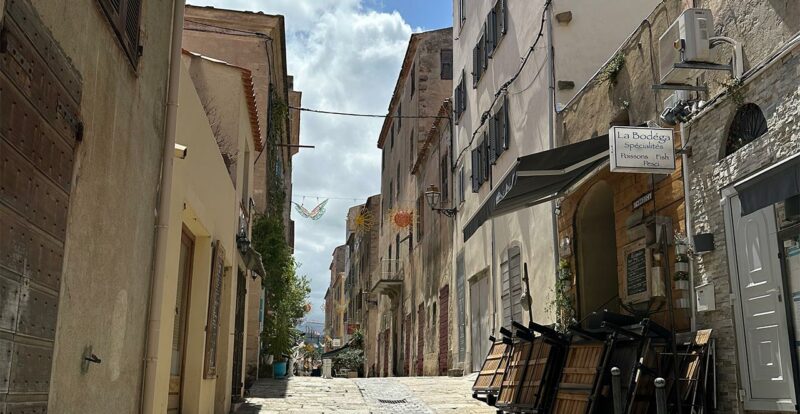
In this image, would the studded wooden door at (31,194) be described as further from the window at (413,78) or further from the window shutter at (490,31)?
the window at (413,78)

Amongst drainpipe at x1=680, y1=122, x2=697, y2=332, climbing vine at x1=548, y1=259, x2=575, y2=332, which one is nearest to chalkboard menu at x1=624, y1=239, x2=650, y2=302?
drainpipe at x1=680, y1=122, x2=697, y2=332

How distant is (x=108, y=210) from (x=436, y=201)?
17180mm

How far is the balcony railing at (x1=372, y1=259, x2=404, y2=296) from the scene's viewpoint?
33.1 meters

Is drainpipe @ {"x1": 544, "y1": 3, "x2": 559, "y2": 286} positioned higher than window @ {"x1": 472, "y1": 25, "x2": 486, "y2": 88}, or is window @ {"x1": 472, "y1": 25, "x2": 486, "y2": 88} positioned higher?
window @ {"x1": 472, "y1": 25, "x2": 486, "y2": 88}

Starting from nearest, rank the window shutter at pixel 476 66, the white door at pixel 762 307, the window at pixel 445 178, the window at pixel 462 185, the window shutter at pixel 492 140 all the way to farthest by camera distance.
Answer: the white door at pixel 762 307 → the window shutter at pixel 492 140 → the window shutter at pixel 476 66 → the window at pixel 462 185 → the window at pixel 445 178

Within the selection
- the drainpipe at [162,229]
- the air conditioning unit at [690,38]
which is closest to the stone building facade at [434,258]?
the air conditioning unit at [690,38]

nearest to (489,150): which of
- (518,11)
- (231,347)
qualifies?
(518,11)

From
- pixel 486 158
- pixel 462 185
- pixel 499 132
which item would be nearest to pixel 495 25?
pixel 499 132

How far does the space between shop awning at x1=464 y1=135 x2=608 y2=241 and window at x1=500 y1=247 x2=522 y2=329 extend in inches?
172

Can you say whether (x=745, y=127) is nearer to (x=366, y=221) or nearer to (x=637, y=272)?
(x=637, y=272)

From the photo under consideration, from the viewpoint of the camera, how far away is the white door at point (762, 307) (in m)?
7.07

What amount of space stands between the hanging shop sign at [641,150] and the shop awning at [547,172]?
0.64 meters

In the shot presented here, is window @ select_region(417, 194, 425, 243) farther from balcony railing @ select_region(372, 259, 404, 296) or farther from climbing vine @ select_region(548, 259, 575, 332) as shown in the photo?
climbing vine @ select_region(548, 259, 575, 332)

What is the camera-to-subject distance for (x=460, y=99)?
2167 cm
